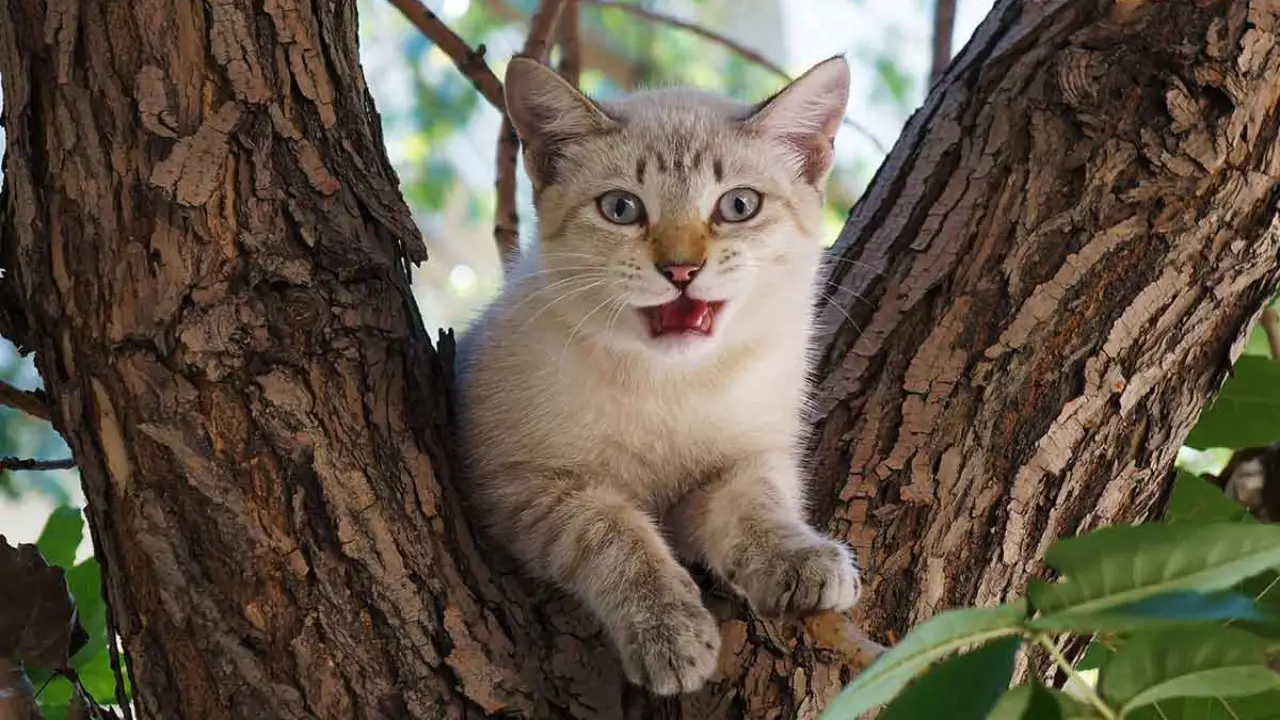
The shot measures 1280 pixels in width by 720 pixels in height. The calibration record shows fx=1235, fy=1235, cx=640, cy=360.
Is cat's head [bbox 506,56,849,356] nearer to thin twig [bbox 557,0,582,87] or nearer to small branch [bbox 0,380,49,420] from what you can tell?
thin twig [bbox 557,0,582,87]

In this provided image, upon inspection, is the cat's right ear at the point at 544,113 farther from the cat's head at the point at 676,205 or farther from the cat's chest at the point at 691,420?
the cat's chest at the point at 691,420

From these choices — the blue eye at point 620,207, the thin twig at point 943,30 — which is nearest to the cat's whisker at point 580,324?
the blue eye at point 620,207

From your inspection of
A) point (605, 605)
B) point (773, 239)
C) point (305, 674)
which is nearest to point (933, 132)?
point (773, 239)

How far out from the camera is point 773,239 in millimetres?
2086

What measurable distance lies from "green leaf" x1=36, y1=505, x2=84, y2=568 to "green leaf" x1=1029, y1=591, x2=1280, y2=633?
1.53 m

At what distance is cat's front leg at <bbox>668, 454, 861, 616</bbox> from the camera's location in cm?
170

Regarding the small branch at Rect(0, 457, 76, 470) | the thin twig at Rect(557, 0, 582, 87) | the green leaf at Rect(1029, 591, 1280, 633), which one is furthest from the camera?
the thin twig at Rect(557, 0, 582, 87)

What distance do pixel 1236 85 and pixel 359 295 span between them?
1.40 metres

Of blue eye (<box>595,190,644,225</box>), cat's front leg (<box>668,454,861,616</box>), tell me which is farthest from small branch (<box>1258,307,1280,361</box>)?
blue eye (<box>595,190,644,225</box>)

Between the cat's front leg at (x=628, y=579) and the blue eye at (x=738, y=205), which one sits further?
the blue eye at (x=738, y=205)

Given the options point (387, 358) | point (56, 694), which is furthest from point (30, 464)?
point (387, 358)

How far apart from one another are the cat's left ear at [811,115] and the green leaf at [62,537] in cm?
129

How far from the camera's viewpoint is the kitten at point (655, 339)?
195cm

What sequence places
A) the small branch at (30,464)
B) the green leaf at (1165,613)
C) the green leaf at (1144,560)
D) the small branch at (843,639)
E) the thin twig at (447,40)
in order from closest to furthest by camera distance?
the green leaf at (1165,613)
the green leaf at (1144,560)
the small branch at (843,639)
the small branch at (30,464)
the thin twig at (447,40)
